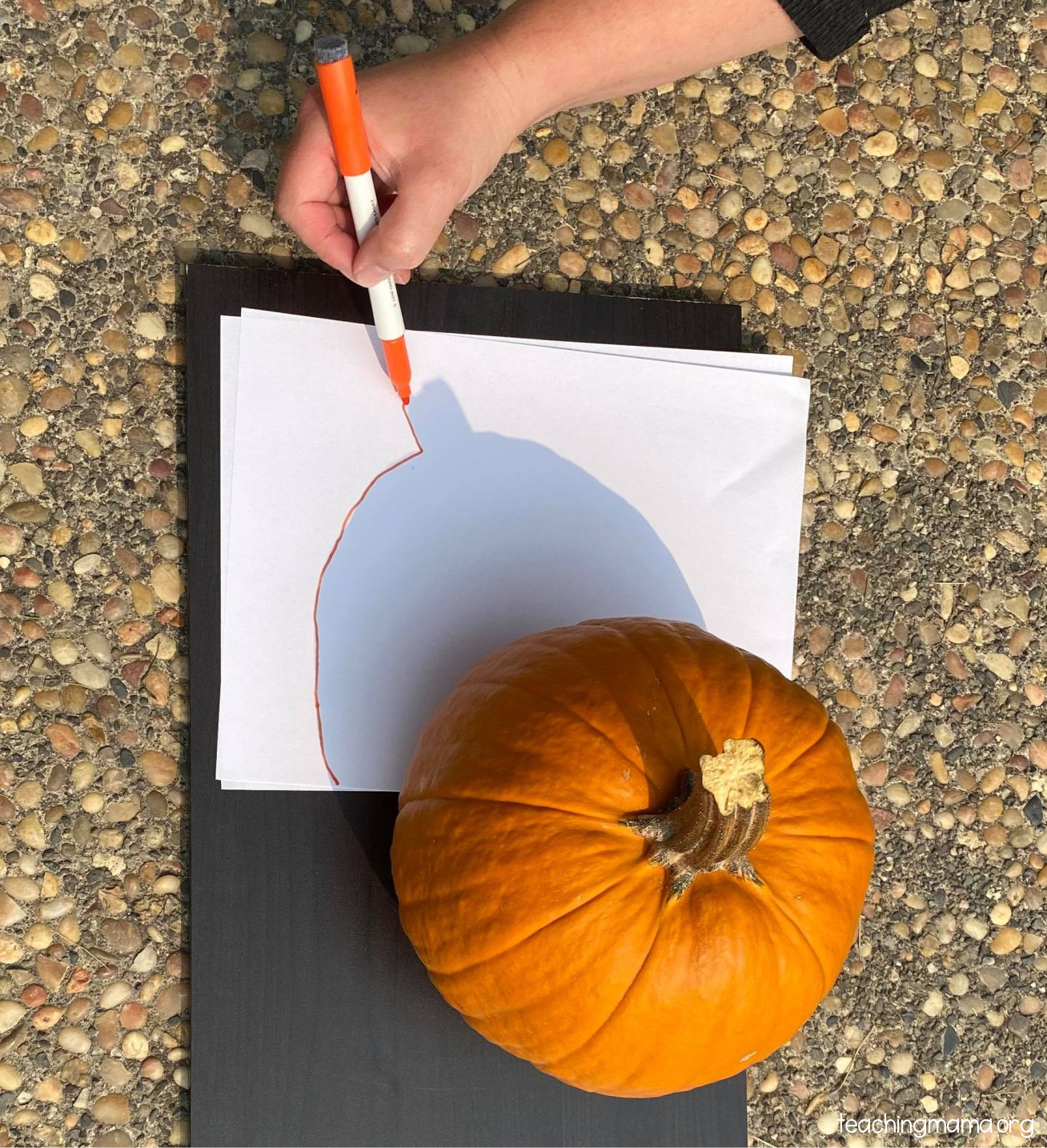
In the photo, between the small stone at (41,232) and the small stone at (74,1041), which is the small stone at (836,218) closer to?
the small stone at (41,232)

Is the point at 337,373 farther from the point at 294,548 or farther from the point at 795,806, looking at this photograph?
the point at 795,806

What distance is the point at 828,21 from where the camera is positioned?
70 centimetres

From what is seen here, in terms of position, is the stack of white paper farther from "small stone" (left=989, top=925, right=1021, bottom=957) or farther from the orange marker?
"small stone" (left=989, top=925, right=1021, bottom=957)

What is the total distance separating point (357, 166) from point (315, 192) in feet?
0.33

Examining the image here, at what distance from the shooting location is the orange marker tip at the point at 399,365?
2.22ft

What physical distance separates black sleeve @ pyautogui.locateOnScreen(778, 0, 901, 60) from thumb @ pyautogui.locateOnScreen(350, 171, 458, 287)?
0.30m

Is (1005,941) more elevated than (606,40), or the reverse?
(606,40)

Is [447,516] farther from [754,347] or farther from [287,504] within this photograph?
[754,347]

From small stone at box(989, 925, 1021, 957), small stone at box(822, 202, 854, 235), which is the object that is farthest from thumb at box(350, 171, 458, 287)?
small stone at box(989, 925, 1021, 957)

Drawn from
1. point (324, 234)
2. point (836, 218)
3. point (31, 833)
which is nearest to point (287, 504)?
point (324, 234)

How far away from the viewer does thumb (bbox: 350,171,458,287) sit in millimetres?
608

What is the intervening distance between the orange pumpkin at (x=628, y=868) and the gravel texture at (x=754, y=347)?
245 mm

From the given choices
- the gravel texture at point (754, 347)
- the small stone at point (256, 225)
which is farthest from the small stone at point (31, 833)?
the small stone at point (256, 225)

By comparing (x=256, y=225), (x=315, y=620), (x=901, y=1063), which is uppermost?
(x=256, y=225)
